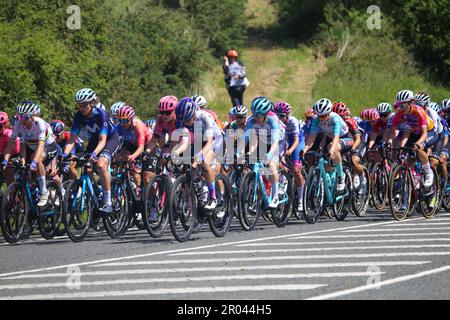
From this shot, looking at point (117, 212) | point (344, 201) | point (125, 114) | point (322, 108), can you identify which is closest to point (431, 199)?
point (344, 201)

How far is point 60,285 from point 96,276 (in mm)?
658

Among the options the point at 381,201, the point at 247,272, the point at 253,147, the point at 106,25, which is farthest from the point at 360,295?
the point at 106,25

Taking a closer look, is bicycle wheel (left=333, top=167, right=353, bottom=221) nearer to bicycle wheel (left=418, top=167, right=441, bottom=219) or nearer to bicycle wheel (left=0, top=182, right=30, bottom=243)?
bicycle wheel (left=418, top=167, right=441, bottom=219)

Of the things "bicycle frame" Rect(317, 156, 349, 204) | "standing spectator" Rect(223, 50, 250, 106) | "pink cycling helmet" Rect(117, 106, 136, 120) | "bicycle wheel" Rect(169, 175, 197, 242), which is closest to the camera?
"bicycle wheel" Rect(169, 175, 197, 242)

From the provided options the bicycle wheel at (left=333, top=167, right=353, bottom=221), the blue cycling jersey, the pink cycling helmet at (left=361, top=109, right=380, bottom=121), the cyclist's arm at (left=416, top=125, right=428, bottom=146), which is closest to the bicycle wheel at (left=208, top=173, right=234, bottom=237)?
the blue cycling jersey

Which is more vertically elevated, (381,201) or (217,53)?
(217,53)

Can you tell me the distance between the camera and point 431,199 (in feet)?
59.9

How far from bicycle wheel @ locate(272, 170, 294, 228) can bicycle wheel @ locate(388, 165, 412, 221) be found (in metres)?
1.72

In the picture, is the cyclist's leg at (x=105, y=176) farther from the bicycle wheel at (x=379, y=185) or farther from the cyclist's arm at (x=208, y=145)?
the bicycle wheel at (x=379, y=185)

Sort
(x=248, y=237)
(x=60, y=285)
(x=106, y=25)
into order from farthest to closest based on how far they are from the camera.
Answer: (x=106, y=25), (x=248, y=237), (x=60, y=285)

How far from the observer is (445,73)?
134ft

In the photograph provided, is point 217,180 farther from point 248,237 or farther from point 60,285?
point 60,285

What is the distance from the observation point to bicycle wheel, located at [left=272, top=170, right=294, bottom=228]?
55.6 ft

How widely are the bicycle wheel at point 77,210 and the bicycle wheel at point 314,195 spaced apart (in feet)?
13.1
